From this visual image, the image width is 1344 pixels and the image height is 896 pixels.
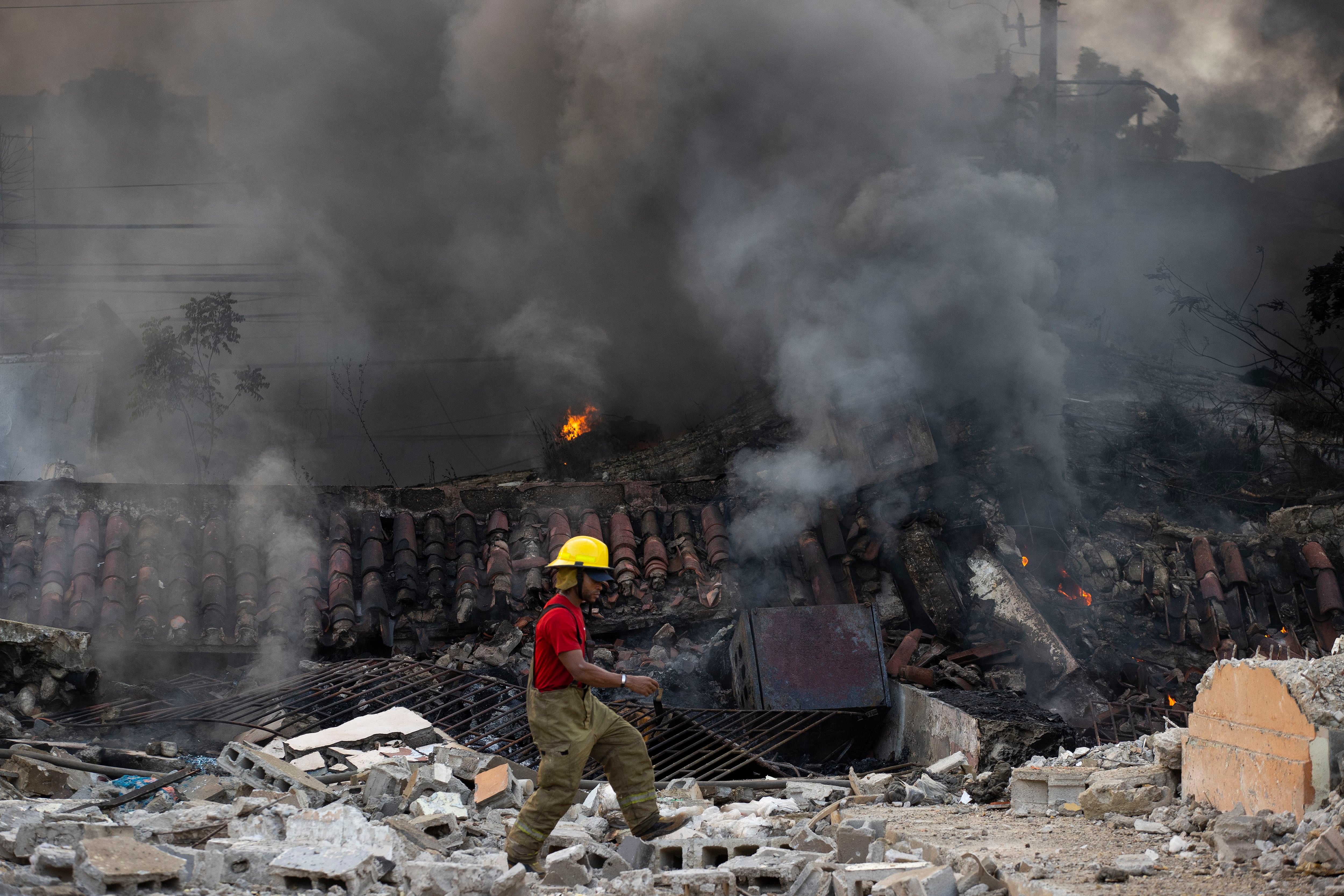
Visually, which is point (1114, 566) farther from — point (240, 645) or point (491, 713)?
point (240, 645)

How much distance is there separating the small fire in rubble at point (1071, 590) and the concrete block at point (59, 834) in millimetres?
8207

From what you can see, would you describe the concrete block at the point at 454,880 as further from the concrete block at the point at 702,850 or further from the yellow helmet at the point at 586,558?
the yellow helmet at the point at 586,558

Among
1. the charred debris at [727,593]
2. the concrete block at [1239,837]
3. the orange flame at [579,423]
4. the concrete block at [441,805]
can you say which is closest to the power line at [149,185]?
the orange flame at [579,423]

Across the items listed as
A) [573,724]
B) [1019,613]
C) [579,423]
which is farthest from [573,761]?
[579,423]

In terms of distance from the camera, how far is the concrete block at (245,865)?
3691 millimetres

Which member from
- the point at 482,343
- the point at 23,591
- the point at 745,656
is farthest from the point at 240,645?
the point at 482,343

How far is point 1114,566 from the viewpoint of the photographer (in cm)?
1000

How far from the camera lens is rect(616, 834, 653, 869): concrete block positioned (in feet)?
14.0

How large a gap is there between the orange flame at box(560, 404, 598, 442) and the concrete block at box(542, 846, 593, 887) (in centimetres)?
1359

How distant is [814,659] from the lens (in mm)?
7773

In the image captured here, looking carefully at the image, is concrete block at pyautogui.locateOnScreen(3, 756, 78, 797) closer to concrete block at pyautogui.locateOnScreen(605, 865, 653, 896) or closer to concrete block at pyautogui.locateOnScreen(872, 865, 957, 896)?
concrete block at pyautogui.locateOnScreen(605, 865, 653, 896)

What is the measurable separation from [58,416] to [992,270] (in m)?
15.2

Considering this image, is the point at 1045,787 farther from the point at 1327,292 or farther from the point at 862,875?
the point at 1327,292

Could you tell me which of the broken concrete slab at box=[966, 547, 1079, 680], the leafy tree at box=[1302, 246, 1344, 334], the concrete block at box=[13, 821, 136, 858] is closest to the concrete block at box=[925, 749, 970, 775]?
the broken concrete slab at box=[966, 547, 1079, 680]
